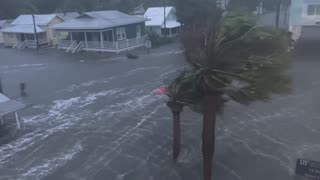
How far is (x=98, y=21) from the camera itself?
43312 mm

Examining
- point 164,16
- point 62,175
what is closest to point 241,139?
point 62,175

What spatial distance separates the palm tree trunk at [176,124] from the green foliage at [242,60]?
12.8 ft

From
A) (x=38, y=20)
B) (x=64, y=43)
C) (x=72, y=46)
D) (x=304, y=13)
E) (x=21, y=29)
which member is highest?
(x=304, y=13)

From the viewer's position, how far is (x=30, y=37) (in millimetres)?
51344

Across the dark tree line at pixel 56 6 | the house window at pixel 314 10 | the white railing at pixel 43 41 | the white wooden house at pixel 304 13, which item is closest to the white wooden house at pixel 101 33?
the white railing at pixel 43 41

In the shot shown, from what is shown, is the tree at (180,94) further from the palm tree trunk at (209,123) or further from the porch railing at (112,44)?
the porch railing at (112,44)

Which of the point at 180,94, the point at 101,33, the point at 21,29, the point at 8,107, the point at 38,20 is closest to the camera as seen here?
the point at 180,94

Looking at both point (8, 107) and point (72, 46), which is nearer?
point (8, 107)

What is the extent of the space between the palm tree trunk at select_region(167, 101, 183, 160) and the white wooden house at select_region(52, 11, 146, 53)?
2781 centimetres

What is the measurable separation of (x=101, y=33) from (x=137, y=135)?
85.5 feet

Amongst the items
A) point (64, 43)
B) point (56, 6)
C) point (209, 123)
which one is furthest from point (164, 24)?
point (209, 123)

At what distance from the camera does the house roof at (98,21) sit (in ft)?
139

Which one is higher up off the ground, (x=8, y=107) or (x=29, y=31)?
(x=29, y=31)

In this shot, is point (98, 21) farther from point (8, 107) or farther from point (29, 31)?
point (8, 107)
